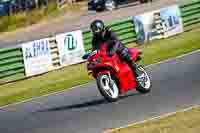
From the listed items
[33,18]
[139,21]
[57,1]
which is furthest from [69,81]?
[57,1]

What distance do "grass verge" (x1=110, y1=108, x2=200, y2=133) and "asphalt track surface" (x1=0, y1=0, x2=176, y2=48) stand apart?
1445 inches

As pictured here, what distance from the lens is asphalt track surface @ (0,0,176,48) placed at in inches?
1929

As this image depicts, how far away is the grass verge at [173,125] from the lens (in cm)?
1012

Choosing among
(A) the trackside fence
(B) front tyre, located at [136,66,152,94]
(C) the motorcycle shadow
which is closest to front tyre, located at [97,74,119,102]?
(C) the motorcycle shadow

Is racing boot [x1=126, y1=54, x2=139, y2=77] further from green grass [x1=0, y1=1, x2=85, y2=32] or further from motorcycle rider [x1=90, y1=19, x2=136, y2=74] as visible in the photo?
green grass [x1=0, y1=1, x2=85, y2=32]

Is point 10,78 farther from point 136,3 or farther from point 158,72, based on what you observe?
point 136,3

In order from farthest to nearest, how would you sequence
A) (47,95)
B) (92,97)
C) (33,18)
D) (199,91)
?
(33,18)
(47,95)
(92,97)
(199,91)

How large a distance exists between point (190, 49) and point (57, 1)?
3676cm

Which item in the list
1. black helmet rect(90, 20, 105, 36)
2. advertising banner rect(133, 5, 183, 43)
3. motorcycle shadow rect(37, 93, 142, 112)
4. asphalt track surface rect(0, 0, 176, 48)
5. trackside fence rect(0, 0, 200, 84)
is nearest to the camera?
black helmet rect(90, 20, 105, 36)

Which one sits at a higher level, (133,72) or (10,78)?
(133,72)

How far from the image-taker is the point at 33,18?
55.4m

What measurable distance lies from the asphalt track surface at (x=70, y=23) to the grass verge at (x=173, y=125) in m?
36.7

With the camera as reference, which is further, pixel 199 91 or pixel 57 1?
pixel 57 1

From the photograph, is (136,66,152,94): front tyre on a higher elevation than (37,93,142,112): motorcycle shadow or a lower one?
higher
